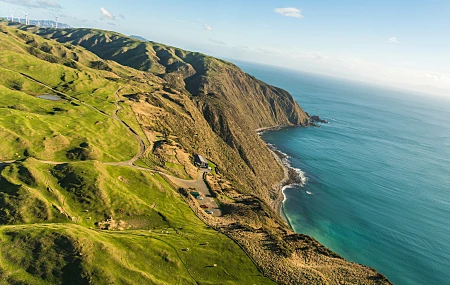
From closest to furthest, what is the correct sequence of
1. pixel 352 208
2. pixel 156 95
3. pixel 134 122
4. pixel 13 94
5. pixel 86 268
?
pixel 86 268 → pixel 13 94 → pixel 134 122 → pixel 352 208 → pixel 156 95

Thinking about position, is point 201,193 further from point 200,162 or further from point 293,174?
point 293,174

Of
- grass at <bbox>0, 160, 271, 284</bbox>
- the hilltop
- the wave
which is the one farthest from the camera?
the wave

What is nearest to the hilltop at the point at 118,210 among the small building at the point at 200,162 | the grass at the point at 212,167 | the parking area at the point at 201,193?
the parking area at the point at 201,193

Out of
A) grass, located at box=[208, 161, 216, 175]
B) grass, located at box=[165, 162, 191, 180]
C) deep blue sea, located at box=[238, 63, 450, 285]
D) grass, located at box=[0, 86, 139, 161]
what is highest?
grass, located at box=[0, 86, 139, 161]

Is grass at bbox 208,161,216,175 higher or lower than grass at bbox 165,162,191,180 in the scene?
lower

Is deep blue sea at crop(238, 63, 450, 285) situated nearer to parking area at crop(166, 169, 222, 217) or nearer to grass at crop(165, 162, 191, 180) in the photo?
parking area at crop(166, 169, 222, 217)

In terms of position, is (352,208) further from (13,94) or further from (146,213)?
(13,94)

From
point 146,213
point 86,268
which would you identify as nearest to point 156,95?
point 146,213

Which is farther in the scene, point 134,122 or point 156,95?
point 156,95

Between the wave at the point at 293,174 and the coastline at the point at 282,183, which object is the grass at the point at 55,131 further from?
the wave at the point at 293,174

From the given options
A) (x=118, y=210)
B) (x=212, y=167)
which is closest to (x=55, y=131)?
(x=118, y=210)

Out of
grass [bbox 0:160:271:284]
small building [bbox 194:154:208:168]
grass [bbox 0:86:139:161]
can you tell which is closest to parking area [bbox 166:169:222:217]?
grass [bbox 0:160:271:284]
